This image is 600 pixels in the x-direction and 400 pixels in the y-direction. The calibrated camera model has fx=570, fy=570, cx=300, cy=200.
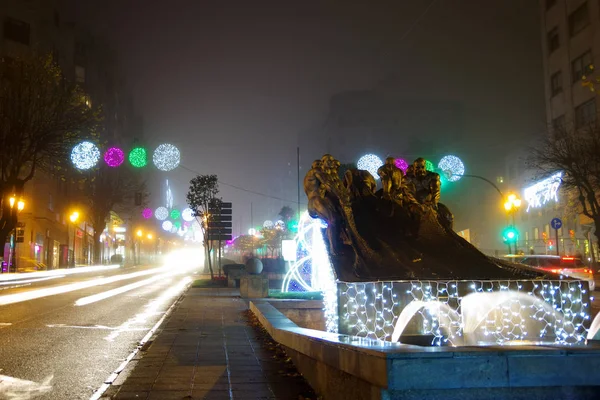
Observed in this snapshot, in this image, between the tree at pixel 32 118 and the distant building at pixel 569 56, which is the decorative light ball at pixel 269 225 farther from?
the tree at pixel 32 118

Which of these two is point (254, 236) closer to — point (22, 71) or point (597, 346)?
point (22, 71)

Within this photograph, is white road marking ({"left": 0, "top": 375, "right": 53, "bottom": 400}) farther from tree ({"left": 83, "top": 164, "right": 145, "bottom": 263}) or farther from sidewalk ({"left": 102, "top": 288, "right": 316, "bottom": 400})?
tree ({"left": 83, "top": 164, "right": 145, "bottom": 263})

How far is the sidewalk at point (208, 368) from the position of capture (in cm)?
623

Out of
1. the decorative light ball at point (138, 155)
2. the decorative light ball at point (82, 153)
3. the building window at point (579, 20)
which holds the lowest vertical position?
the decorative light ball at point (138, 155)

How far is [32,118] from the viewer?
28703 millimetres

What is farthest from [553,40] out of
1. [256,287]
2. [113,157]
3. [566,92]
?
[256,287]

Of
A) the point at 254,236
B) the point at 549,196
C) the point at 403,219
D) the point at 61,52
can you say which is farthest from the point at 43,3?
the point at 403,219

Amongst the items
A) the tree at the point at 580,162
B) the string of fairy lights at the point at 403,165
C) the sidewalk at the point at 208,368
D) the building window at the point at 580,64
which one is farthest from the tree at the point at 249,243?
the sidewalk at the point at 208,368

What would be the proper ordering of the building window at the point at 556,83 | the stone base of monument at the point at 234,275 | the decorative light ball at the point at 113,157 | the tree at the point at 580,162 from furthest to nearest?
the building window at the point at 556,83, the decorative light ball at the point at 113,157, the tree at the point at 580,162, the stone base of monument at the point at 234,275

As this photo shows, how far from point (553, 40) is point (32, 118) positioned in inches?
1571

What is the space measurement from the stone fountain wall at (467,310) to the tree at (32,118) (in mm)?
24632

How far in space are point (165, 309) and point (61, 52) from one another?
59.9 meters

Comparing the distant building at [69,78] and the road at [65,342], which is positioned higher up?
the distant building at [69,78]

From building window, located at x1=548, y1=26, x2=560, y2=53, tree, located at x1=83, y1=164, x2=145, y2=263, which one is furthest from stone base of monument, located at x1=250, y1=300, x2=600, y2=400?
tree, located at x1=83, y1=164, x2=145, y2=263
